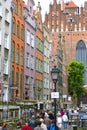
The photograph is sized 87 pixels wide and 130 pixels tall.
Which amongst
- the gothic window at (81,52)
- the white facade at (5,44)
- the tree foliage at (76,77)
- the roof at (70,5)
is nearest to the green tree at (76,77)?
the tree foliage at (76,77)

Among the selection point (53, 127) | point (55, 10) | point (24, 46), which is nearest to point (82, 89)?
point (55, 10)

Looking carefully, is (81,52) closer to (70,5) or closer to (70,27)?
(70,27)

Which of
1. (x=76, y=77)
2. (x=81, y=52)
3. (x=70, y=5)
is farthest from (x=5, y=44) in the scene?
(x=70, y=5)

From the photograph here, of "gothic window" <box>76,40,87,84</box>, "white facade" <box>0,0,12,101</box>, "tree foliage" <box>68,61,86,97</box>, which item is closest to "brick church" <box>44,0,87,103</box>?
"gothic window" <box>76,40,87,84</box>

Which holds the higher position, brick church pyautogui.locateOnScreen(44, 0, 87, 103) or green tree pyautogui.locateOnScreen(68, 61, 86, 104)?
brick church pyautogui.locateOnScreen(44, 0, 87, 103)

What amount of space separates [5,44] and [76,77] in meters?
41.7

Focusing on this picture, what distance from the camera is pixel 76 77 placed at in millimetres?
74312

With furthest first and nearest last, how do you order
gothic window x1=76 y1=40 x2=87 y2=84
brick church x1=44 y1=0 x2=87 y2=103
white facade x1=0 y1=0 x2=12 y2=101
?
1. gothic window x1=76 y1=40 x2=87 y2=84
2. brick church x1=44 y1=0 x2=87 y2=103
3. white facade x1=0 y1=0 x2=12 y2=101

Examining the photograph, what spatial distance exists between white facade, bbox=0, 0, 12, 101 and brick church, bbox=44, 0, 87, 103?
43.3m

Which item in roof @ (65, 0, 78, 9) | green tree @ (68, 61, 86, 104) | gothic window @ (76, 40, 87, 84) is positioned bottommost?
green tree @ (68, 61, 86, 104)

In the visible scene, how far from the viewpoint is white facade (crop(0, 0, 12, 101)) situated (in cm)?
3255

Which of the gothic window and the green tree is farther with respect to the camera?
the gothic window

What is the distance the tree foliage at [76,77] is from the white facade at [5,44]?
40208 mm

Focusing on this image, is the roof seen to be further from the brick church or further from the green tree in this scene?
the green tree
